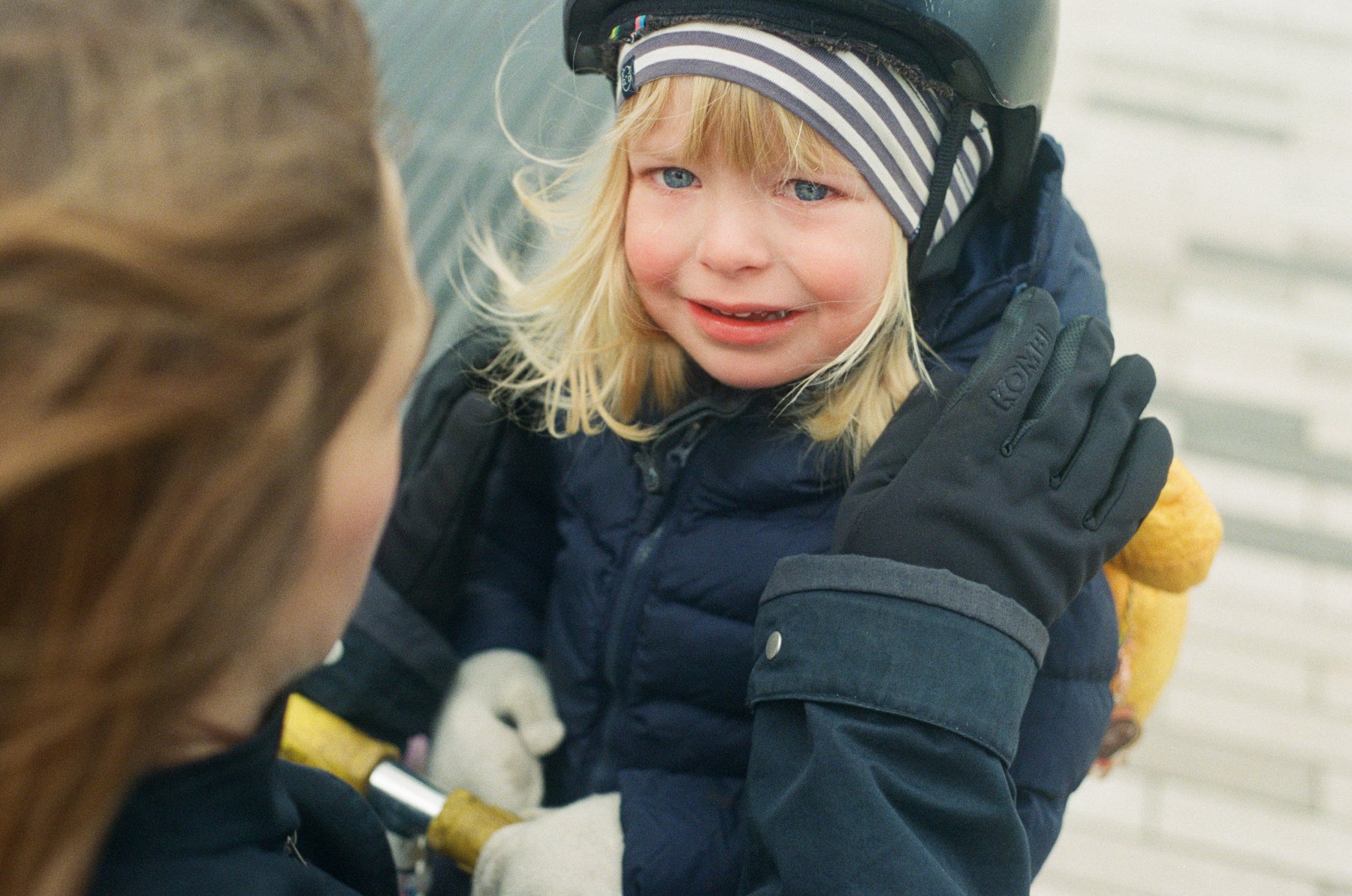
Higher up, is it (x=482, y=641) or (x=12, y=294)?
(x=12, y=294)

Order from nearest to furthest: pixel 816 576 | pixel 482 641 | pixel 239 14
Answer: pixel 239 14
pixel 816 576
pixel 482 641

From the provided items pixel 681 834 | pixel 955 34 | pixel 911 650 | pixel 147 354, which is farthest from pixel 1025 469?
pixel 147 354

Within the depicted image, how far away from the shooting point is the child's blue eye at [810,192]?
1184mm

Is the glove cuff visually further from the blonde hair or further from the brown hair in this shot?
the brown hair

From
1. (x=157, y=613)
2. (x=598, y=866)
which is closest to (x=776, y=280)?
(x=598, y=866)

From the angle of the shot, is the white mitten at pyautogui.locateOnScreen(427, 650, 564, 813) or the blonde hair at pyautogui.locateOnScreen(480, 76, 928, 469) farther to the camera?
the white mitten at pyautogui.locateOnScreen(427, 650, 564, 813)

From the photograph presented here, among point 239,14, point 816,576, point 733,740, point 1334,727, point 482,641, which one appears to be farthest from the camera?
point 1334,727

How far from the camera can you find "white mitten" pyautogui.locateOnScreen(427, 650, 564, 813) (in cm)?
146

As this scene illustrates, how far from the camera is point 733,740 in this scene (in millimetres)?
1315

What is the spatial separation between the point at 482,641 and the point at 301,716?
0.95ft

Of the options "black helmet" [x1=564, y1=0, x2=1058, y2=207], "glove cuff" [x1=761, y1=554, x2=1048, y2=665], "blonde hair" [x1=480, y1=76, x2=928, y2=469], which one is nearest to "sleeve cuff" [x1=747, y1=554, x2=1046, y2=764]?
"glove cuff" [x1=761, y1=554, x2=1048, y2=665]

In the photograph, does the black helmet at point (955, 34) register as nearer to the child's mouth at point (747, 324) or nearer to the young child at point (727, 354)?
the young child at point (727, 354)

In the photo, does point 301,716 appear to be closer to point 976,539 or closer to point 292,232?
point 976,539

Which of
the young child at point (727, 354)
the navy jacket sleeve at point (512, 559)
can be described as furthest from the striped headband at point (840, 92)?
the navy jacket sleeve at point (512, 559)
